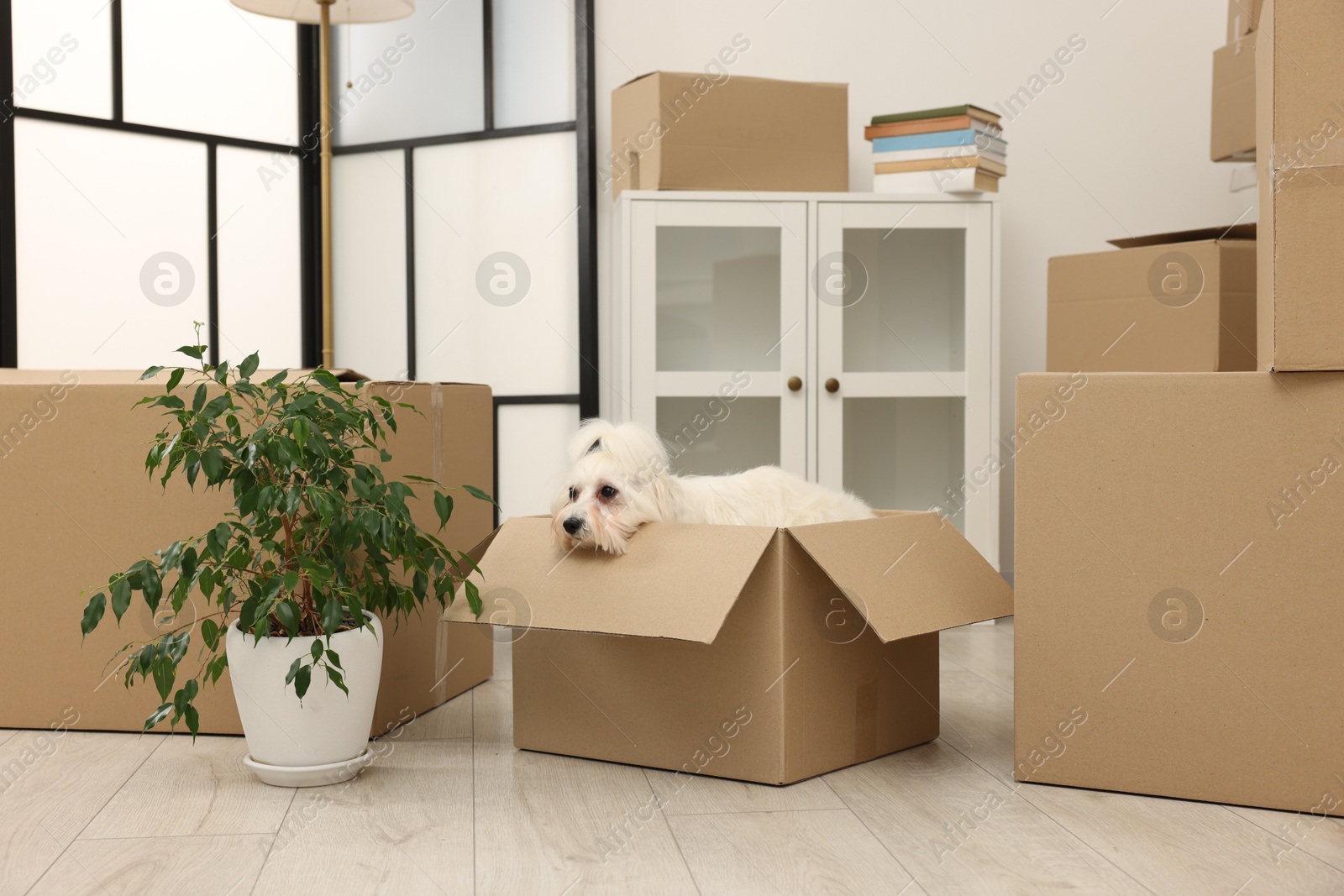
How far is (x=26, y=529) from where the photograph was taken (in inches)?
72.9

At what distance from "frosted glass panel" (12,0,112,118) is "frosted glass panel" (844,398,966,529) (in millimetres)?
2194

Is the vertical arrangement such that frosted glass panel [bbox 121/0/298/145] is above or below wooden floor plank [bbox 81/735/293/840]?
above

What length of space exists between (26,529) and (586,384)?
65.2 inches

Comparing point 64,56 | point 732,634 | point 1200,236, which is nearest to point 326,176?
point 64,56

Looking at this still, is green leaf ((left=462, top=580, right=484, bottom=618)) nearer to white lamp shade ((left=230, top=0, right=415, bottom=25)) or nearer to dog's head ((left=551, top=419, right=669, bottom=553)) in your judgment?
dog's head ((left=551, top=419, right=669, bottom=553))

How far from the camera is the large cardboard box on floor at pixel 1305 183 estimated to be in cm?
138

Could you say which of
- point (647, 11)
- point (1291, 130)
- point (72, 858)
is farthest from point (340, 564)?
point (647, 11)

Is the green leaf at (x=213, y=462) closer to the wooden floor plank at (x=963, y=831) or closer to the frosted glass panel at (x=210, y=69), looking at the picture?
the wooden floor plank at (x=963, y=831)

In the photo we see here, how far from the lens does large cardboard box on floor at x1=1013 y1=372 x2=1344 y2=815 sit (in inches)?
56.0

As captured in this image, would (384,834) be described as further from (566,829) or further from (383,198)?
(383,198)

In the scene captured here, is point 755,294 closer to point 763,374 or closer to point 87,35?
point 763,374

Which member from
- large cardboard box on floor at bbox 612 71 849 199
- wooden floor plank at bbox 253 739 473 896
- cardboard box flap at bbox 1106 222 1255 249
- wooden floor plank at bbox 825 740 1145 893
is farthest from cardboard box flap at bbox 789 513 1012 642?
large cardboard box on floor at bbox 612 71 849 199

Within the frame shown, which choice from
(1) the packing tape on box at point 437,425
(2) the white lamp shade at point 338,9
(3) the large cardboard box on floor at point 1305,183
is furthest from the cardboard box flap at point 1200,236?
(2) the white lamp shade at point 338,9

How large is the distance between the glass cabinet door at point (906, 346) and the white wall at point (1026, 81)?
298mm
